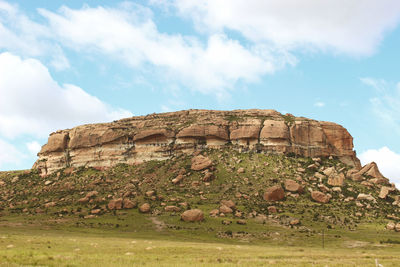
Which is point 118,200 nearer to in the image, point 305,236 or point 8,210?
point 8,210

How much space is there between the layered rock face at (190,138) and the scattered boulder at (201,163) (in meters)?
10.9

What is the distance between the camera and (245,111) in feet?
446

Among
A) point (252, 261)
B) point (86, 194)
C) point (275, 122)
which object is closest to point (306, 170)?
point (275, 122)

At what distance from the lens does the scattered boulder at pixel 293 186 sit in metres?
93.7

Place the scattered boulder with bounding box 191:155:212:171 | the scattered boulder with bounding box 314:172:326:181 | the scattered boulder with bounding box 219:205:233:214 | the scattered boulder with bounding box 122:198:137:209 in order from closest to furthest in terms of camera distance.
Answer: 1. the scattered boulder with bounding box 219:205:233:214
2. the scattered boulder with bounding box 122:198:137:209
3. the scattered boulder with bounding box 314:172:326:181
4. the scattered boulder with bounding box 191:155:212:171

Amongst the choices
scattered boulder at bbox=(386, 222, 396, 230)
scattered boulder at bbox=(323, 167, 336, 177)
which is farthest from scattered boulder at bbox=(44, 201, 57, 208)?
scattered boulder at bbox=(386, 222, 396, 230)

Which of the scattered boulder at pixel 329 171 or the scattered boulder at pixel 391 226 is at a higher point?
the scattered boulder at pixel 329 171

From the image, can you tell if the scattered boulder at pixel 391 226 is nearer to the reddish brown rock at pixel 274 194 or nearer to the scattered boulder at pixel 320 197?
the scattered boulder at pixel 320 197

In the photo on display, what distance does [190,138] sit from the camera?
123125 millimetres

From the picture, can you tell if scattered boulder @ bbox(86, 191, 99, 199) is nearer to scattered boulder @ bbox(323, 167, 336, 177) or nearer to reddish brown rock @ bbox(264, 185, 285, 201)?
reddish brown rock @ bbox(264, 185, 285, 201)

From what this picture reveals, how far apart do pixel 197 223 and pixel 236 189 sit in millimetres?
24959

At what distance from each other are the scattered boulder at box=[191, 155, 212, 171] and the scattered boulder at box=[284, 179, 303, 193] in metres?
24.4

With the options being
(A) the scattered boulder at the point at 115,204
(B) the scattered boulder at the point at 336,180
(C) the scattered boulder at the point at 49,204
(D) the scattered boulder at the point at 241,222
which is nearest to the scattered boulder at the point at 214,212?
(D) the scattered boulder at the point at 241,222

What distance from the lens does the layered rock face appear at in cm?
11725
